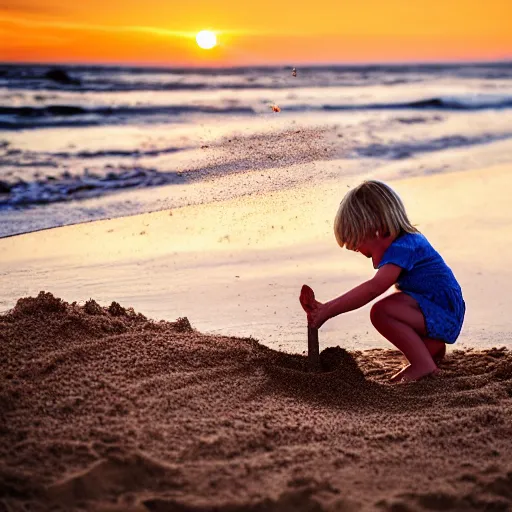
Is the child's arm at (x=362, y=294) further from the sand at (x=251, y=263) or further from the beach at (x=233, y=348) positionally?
the sand at (x=251, y=263)

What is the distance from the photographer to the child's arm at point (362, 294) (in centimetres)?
308

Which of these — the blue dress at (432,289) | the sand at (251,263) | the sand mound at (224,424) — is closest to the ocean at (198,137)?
the sand at (251,263)

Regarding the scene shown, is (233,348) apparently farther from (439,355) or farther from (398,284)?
(439,355)

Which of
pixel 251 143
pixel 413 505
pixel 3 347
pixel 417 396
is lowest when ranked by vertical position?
pixel 413 505

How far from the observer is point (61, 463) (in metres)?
2.12

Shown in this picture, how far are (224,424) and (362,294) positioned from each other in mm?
928

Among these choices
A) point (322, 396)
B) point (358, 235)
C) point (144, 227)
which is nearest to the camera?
point (322, 396)

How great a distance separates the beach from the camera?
6.91 feet

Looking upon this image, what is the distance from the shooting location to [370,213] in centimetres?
313

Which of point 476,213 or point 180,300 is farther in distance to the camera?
point 476,213

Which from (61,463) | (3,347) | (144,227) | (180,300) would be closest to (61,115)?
(144,227)

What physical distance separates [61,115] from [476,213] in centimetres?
1105

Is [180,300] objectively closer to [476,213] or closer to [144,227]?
[144,227]

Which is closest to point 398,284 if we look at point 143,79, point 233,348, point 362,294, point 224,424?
point 362,294
